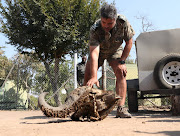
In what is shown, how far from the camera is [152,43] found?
17.7 feet

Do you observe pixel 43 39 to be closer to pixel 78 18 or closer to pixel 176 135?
pixel 78 18

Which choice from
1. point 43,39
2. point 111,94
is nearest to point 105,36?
point 111,94

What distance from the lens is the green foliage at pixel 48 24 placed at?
11.1 metres

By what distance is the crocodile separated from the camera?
3.23 metres

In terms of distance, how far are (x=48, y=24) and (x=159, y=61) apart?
23.5 ft

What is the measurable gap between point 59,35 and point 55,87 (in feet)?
8.34

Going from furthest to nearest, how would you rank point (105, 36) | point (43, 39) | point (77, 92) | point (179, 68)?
point (43, 39) → point (179, 68) → point (105, 36) → point (77, 92)

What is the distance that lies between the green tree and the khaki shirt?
6.70 m

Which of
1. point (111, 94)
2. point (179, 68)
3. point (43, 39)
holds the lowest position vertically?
point (111, 94)

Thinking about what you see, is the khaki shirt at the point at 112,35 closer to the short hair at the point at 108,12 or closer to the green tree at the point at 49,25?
the short hair at the point at 108,12

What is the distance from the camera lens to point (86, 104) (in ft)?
11.4

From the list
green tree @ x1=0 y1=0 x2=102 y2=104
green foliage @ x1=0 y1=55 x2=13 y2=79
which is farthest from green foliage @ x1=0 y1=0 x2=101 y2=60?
green foliage @ x1=0 y1=55 x2=13 y2=79

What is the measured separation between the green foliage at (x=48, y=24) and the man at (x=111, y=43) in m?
7.04

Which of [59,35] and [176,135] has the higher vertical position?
[59,35]
